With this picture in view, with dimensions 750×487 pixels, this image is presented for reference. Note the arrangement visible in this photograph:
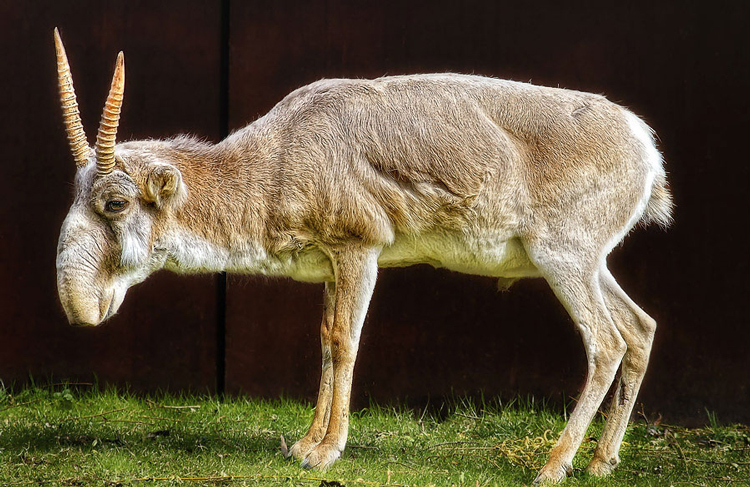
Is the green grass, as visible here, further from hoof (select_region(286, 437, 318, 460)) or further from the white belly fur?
the white belly fur

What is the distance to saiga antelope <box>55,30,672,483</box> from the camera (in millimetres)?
5930

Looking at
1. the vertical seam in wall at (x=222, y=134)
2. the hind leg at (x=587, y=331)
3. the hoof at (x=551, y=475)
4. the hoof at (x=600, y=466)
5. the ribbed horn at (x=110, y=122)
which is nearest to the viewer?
the ribbed horn at (x=110, y=122)

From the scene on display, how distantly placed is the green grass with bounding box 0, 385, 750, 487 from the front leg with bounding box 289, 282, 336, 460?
0.74 feet

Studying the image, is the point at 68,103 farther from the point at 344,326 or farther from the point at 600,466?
the point at 600,466

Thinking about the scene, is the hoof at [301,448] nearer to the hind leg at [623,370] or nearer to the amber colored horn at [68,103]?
the hind leg at [623,370]

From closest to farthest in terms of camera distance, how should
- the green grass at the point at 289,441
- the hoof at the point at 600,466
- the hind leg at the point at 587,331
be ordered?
1. the green grass at the point at 289,441
2. the hind leg at the point at 587,331
3. the hoof at the point at 600,466

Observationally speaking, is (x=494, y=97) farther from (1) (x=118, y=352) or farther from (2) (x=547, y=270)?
→ (1) (x=118, y=352)

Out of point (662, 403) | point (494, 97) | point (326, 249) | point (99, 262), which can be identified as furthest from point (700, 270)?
point (99, 262)

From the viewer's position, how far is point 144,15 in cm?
793

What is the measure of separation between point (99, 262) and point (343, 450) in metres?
1.90

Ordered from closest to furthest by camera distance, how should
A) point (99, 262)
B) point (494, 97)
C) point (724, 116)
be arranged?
point (99, 262) < point (494, 97) < point (724, 116)

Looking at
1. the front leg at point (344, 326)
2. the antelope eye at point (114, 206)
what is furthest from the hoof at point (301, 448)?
the antelope eye at point (114, 206)

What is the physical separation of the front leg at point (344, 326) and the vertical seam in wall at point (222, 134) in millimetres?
2198

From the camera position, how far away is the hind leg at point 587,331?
604 centimetres
